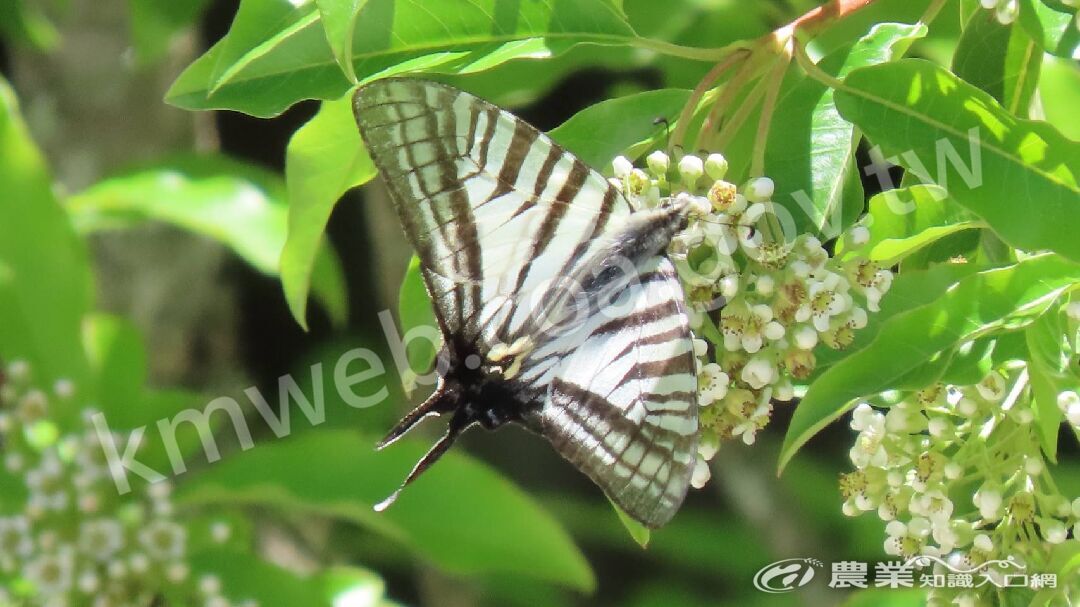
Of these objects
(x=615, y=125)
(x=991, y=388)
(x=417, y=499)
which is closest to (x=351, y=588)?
(x=417, y=499)

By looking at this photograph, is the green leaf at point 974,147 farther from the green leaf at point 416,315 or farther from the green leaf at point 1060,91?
the green leaf at point 1060,91

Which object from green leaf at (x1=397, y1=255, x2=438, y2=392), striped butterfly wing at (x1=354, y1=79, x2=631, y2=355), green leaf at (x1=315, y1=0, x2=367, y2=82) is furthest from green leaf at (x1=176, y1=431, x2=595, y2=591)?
green leaf at (x1=315, y1=0, x2=367, y2=82)

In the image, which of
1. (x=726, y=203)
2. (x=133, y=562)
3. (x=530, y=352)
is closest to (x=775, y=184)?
(x=726, y=203)

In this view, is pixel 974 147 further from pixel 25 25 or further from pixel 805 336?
pixel 25 25

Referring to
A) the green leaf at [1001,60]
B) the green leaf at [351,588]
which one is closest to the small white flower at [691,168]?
the green leaf at [1001,60]

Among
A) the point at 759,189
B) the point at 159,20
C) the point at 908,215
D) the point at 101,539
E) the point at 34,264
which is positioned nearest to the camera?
the point at 759,189
